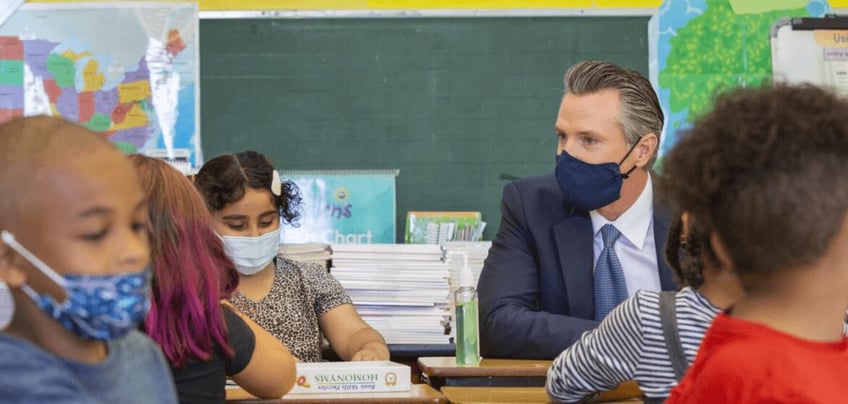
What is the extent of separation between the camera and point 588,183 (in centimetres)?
271

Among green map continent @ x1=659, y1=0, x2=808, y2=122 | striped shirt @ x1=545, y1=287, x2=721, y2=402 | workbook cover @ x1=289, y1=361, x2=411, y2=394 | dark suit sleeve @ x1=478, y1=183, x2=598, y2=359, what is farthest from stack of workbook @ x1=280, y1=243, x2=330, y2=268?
striped shirt @ x1=545, y1=287, x2=721, y2=402

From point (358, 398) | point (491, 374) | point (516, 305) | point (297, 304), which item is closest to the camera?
point (358, 398)

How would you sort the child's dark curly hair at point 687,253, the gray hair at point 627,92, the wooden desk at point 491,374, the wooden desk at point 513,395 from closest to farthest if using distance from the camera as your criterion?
the child's dark curly hair at point 687,253, the wooden desk at point 513,395, the wooden desk at point 491,374, the gray hair at point 627,92

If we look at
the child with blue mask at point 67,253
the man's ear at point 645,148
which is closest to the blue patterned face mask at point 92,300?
the child with blue mask at point 67,253

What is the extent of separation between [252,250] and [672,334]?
1.66 meters

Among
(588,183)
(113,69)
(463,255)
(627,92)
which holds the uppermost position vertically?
(113,69)

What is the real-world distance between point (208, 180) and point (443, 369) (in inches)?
41.4

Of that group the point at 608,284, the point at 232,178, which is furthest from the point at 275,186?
the point at 608,284

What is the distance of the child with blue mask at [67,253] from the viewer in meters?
1.09

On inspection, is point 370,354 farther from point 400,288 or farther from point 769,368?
point 769,368

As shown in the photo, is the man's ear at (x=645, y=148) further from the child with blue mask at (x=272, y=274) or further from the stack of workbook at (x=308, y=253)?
the stack of workbook at (x=308, y=253)

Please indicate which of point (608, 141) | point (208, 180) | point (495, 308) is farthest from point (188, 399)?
point (608, 141)

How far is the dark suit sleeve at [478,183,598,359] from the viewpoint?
2441mm

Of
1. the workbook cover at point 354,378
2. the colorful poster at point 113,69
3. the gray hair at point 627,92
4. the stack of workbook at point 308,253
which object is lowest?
the workbook cover at point 354,378
